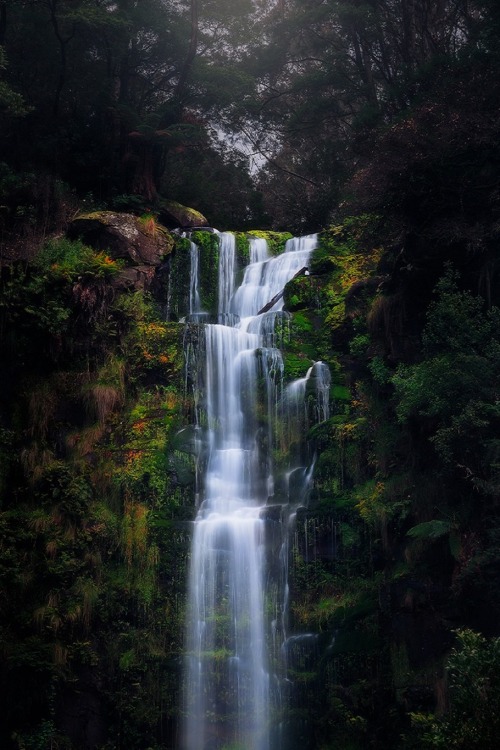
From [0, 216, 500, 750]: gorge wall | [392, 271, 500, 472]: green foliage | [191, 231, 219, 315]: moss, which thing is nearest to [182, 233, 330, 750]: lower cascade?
[0, 216, 500, 750]: gorge wall

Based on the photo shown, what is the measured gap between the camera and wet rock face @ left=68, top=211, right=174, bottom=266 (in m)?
18.9

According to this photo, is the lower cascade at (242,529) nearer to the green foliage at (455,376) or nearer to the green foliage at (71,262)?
the green foliage at (71,262)

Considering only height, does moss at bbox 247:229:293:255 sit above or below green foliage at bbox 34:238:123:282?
above

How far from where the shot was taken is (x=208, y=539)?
13.8 metres

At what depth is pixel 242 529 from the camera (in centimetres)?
1373

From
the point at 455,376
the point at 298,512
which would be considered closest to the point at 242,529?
the point at 298,512

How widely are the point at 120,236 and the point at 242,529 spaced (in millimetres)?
9044

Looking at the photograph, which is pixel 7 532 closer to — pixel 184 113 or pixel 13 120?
pixel 13 120

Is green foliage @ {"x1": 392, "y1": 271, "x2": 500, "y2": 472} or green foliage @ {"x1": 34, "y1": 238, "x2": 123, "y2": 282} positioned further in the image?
green foliage @ {"x1": 34, "y1": 238, "x2": 123, "y2": 282}

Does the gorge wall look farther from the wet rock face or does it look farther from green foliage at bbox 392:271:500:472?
the wet rock face

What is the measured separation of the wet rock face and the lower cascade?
127 inches

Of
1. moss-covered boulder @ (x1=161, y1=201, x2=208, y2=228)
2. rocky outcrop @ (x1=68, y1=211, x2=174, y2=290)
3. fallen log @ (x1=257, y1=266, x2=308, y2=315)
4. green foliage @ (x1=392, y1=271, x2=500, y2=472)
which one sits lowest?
green foliage @ (x1=392, y1=271, x2=500, y2=472)

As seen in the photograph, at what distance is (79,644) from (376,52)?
64.0ft

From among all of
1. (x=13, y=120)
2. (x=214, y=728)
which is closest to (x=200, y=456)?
(x=214, y=728)
